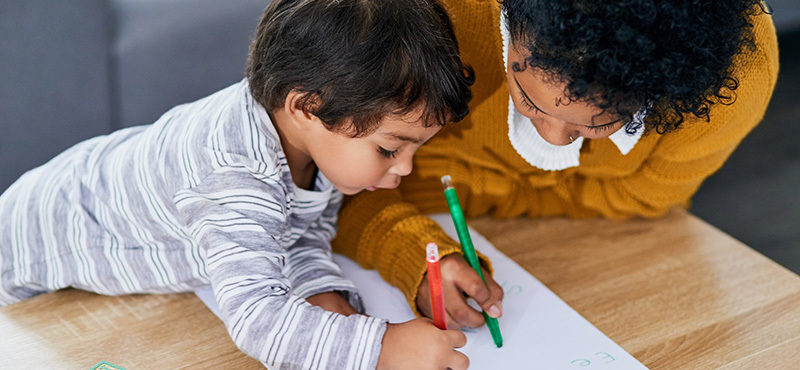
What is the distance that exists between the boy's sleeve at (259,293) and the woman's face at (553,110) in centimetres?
23

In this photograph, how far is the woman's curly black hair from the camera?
542mm

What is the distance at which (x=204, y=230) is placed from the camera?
66cm

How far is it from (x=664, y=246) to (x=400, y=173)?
0.32 meters

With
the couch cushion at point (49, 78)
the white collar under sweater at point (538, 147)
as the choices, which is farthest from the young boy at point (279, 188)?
the couch cushion at point (49, 78)

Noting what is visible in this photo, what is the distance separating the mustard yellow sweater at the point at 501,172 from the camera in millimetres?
794

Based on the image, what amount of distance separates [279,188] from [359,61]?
14 centimetres

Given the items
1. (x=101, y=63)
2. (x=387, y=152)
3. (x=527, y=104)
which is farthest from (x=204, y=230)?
(x=101, y=63)

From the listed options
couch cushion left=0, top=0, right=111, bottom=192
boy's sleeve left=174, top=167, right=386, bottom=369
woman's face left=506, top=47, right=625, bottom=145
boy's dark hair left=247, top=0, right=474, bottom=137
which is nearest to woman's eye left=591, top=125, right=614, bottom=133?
woman's face left=506, top=47, right=625, bottom=145

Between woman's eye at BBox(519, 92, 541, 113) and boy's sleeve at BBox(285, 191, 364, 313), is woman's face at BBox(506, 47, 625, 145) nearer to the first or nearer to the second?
woman's eye at BBox(519, 92, 541, 113)

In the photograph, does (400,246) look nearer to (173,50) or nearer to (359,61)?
(359,61)

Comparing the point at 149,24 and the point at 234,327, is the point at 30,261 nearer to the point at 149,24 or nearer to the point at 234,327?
the point at 234,327

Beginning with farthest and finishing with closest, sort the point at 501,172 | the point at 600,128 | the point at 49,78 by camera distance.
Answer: the point at 49,78
the point at 501,172
the point at 600,128

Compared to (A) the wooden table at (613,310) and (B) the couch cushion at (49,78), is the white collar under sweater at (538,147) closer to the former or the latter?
(A) the wooden table at (613,310)

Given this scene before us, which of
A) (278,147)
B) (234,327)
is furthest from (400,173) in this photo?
(234,327)
